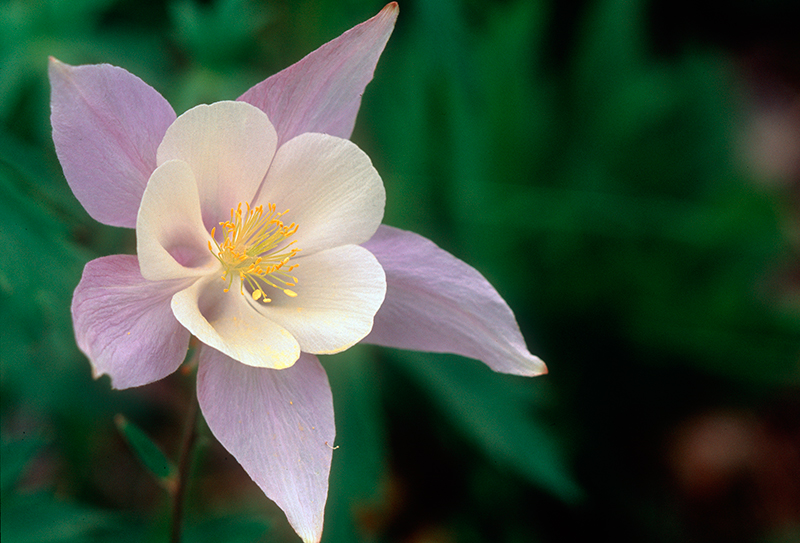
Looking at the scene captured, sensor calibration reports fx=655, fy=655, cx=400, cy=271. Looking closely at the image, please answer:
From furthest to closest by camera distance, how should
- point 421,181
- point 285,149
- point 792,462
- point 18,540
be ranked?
point 792,462, point 421,181, point 18,540, point 285,149

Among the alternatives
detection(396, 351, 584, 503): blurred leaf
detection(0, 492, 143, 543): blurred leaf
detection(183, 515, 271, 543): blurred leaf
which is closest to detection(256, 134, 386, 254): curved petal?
detection(183, 515, 271, 543): blurred leaf

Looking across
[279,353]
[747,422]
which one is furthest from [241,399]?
[747,422]

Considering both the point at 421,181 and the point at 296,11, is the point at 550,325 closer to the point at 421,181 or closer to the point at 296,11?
the point at 421,181

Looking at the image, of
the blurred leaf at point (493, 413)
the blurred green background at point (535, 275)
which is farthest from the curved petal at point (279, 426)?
the blurred leaf at point (493, 413)

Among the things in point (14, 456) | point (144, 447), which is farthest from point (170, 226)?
point (14, 456)

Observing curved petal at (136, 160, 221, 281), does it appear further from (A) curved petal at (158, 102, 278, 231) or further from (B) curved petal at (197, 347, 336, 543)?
(B) curved petal at (197, 347, 336, 543)

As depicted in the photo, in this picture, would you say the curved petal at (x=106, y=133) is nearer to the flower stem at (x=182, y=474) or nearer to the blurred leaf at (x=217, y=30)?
the flower stem at (x=182, y=474)

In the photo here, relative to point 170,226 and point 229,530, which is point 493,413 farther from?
point 170,226
